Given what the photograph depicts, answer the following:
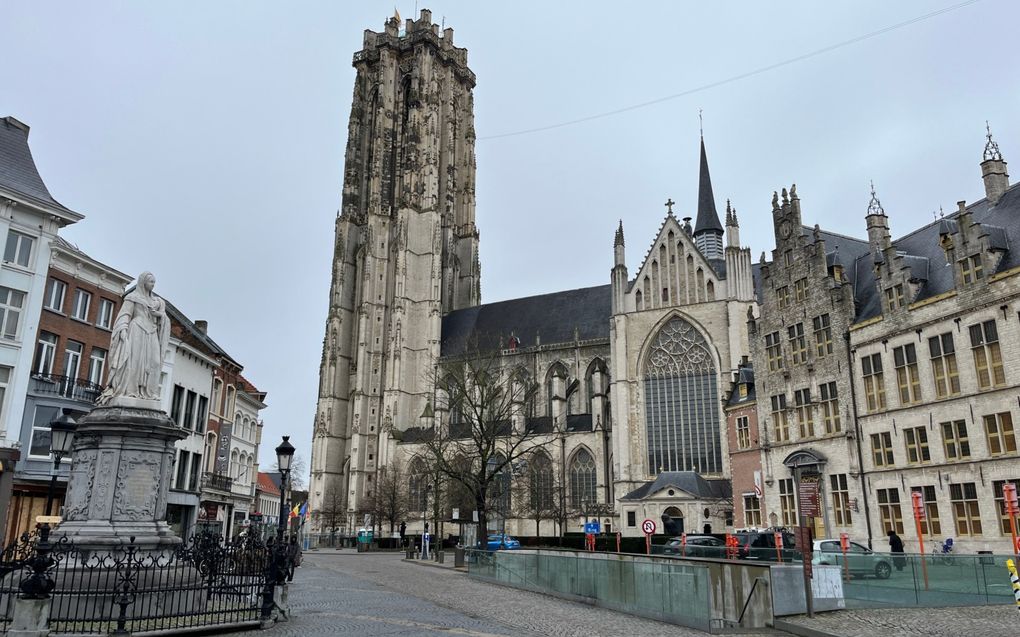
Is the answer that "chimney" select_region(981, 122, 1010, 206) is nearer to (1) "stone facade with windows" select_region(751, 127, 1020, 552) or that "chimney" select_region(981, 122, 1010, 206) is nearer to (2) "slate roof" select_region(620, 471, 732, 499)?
(1) "stone facade with windows" select_region(751, 127, 1020, 552)

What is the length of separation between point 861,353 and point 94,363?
1119 inches

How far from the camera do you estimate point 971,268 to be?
23062mm

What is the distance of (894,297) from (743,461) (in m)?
11.4

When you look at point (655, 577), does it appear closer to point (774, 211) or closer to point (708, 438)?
point (774, 211)

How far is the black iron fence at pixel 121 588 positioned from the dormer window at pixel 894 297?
73.4 ft

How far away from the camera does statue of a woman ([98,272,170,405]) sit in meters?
12.6

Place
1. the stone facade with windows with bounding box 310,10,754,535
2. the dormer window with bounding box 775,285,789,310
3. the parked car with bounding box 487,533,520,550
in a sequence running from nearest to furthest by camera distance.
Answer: the dormer window with bounding box 775,285,789,310 < the parked car with bounding box 487,533,520,550 < the stone facade with windows with bounding box 310,10,754,535

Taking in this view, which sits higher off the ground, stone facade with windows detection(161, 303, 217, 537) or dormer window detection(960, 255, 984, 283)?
dormer window detection(960, 255, 984, 283)

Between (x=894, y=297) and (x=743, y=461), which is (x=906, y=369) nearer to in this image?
(x=894, y=297)

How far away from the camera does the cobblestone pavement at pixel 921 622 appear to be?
37.1ft

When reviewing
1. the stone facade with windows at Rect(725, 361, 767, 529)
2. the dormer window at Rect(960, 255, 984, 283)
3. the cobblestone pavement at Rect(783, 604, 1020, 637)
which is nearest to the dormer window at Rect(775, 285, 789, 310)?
the stone facade with windows at Rect(725, 361, 767, 529)

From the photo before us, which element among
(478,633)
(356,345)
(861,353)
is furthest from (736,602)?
(356,345)

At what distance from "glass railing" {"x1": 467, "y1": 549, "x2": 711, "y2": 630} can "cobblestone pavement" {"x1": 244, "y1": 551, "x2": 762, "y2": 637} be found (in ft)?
1.06

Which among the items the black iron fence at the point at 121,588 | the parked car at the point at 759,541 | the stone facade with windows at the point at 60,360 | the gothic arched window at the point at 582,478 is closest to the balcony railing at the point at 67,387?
the stone facade with windows at the point at 60,360
